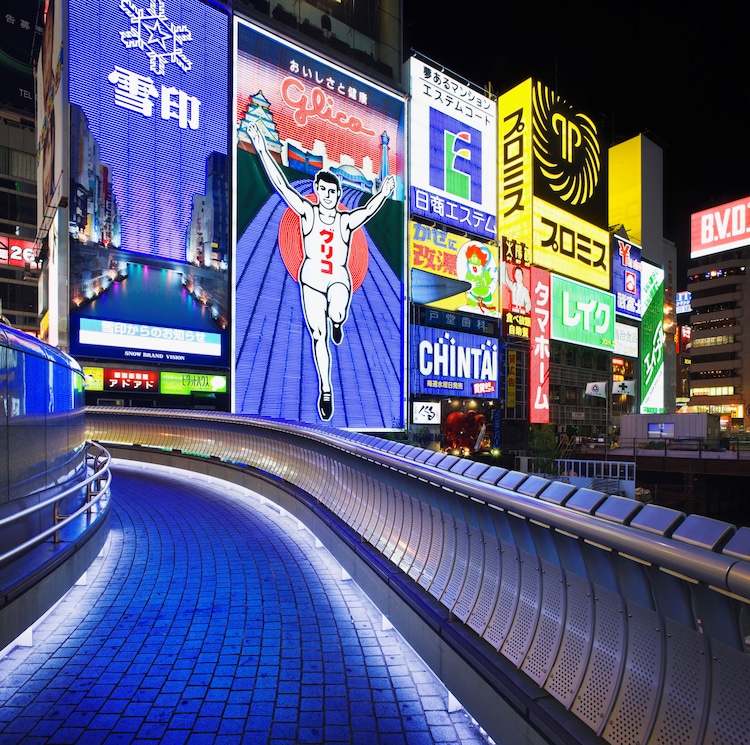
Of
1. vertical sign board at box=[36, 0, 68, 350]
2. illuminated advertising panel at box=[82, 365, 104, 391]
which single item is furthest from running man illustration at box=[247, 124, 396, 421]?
illuminated advertising panel at box=[82, 365, 104, 391]

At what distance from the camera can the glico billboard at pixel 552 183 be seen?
4531 cm

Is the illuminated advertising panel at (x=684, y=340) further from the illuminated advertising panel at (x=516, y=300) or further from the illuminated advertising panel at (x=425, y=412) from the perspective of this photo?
the illuminated advertising panel at (x=425, y=412)

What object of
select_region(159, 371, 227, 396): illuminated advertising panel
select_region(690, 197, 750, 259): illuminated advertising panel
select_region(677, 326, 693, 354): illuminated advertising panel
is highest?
select_region(690, 197, 750, 259): illuminated advertising panel

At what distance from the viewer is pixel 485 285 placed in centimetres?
4097

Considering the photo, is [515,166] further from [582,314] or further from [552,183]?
[582,314]

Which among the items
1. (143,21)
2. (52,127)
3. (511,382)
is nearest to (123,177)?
(52,127)

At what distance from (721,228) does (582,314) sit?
3549cm

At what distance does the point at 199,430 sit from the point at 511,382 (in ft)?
110

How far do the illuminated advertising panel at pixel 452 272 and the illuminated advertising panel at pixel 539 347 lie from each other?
5.52 m

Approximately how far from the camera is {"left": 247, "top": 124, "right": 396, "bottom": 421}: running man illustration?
29.9 meters

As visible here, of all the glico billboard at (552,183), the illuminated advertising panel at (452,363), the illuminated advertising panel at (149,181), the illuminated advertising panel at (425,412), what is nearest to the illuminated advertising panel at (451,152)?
the glico billboard at (552,183)

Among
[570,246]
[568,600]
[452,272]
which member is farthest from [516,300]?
[568,600]

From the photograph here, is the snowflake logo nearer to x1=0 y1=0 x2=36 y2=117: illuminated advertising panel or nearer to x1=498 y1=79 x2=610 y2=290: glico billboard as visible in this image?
x1=498 y1=79 x2=610 y2=290: glico billboard

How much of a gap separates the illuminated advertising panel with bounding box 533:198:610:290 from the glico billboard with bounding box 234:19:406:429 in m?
17.3
